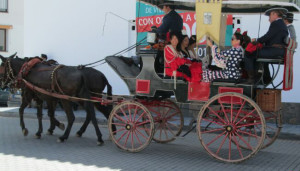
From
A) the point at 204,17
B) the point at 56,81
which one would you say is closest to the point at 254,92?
the point at 204,17

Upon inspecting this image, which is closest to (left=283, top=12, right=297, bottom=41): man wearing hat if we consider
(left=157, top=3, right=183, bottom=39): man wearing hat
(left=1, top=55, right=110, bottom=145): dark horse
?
(left=157, top=3, right=183, bottom=39): man wearing hat

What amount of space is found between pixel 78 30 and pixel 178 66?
827cm

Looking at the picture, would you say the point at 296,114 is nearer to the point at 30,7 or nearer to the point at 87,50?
the point at 87,50

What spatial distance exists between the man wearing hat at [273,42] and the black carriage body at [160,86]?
40 cm

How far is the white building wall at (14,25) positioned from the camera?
26.9 m

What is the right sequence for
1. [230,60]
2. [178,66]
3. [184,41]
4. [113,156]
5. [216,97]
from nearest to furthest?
[216,97]
[230,60]
[178,66]
[113,156]
[184,41]

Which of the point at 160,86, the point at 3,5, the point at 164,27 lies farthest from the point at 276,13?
the point at 3,5

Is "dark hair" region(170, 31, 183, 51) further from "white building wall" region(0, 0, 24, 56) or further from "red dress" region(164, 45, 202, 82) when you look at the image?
"white building wall" region(0, 0, 24, 56)

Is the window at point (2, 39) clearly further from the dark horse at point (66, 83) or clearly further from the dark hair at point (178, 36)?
the dark hair at point (178, 36)

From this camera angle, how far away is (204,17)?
20.9 feet

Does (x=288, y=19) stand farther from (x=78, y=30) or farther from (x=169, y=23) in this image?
(x=78, y=30)

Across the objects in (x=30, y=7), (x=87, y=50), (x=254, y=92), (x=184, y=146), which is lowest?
(x=184, y=146)

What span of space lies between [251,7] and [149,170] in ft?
12.3

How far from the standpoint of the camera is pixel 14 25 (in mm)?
27000
